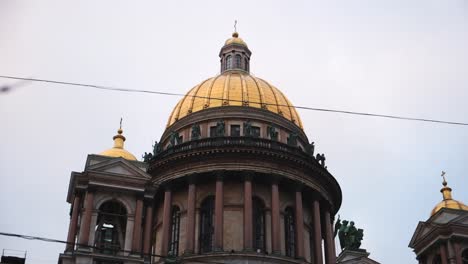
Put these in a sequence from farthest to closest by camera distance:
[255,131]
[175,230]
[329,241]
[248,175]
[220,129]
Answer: [255,131] → [220,129] → [329,241] → [175,230] → [248,175]

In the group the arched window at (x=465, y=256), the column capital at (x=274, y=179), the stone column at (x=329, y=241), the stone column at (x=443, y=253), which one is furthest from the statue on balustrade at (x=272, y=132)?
the arched window at (x=465, y=256)

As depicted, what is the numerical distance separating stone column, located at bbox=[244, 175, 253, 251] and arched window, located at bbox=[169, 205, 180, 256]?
504cm

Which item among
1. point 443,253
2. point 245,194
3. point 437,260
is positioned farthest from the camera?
point 437,260

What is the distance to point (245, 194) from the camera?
4269 cm

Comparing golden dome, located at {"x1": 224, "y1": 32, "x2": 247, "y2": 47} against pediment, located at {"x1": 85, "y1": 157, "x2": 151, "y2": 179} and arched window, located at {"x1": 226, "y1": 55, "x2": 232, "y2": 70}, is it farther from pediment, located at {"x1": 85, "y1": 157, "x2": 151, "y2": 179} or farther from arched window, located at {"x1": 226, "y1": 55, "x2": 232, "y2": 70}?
pediment, located at {"x1": 85, "y1": 157, "x2": 151, "y2": 179}

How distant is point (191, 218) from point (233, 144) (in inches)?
222

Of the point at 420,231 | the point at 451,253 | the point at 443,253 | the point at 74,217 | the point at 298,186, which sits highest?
the point at 298,186

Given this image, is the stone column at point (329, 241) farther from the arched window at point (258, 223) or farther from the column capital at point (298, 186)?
the arched window at point (258, 223)

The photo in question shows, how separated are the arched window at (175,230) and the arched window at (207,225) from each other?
1766mm

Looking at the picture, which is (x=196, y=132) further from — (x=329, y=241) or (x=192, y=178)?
(x=329, y=241)

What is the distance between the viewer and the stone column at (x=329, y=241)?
44.9 metres

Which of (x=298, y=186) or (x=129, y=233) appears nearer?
(x=129, y=233)

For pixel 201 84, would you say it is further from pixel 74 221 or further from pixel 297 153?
pixel 74 221

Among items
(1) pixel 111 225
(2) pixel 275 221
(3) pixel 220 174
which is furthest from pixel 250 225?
(1) pixel 111 225
